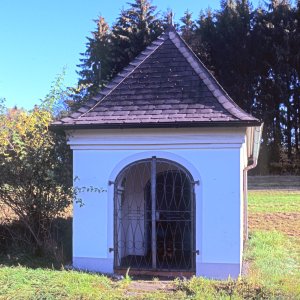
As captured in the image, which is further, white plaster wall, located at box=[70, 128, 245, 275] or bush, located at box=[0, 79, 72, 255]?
bush, located at box=[0, 79, 72, 255]

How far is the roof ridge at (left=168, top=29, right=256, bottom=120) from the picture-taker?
8.22 m

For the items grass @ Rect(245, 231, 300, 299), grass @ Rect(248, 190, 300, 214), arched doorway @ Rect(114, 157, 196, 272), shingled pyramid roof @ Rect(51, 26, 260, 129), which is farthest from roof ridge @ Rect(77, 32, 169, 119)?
grass @ Rect(248, 190, 300, 214)

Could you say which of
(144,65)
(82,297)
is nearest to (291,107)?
(144,65)

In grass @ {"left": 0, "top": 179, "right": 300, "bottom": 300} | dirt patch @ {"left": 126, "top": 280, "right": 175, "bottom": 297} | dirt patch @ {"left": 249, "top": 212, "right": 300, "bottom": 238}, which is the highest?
dirt patch @ {"left": 249, "top": 212, "right": 300, "bottom": 238}

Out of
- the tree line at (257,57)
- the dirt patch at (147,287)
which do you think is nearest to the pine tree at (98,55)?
the tree line at (257,57)

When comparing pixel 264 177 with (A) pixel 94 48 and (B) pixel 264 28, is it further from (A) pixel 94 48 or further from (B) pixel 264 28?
(A) pixel 94 48

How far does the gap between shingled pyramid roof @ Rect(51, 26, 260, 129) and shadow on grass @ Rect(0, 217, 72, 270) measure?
247cm

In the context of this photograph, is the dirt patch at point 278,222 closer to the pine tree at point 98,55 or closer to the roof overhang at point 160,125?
the roof overhang at point 160,125

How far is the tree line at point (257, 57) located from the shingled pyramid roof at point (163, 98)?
22.8m

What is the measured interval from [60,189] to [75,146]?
37.5 inches

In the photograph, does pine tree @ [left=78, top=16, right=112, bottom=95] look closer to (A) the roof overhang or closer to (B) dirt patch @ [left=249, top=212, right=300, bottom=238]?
(B) dirt patch @ [left=249, top=212, right=300, bottom=238]

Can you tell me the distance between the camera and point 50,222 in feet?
30.6

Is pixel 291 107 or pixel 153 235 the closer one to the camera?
pixel 153 235

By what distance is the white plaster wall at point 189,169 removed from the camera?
802 centimetres
